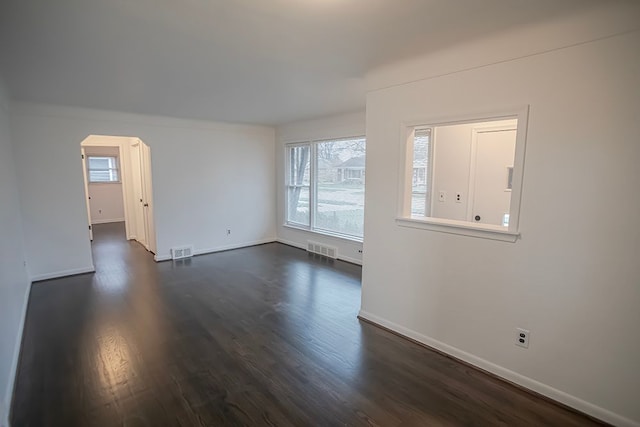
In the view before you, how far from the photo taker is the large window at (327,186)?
18.0ft

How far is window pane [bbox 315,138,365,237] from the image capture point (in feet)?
17.8

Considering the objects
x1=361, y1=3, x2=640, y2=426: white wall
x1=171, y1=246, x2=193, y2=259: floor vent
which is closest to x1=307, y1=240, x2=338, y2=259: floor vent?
x1=171, y1=246, x2=193, y2=259: floor vent

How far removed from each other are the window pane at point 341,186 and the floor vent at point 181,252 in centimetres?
244

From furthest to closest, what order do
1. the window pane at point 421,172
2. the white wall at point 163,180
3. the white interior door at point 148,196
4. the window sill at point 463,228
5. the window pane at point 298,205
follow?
the window pane at point 298,205 < the white interior door at point 148,196 < the white wall at point 163,180 < the window pane at point 421,172 < the window sill at point 463,228

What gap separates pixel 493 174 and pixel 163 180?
5.08 meters

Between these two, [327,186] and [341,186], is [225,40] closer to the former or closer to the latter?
[341,186]

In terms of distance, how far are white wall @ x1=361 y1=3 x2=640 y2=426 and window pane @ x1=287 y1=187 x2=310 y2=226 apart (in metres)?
3.80

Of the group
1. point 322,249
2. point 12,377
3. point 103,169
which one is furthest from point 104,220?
point 12,377

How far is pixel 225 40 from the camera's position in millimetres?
2273

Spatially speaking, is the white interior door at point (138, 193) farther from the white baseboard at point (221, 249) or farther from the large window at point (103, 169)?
the large window at point (103, 169)

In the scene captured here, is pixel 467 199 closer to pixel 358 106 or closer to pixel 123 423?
pixel 358 106

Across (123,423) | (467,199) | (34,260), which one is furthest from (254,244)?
(123,423)

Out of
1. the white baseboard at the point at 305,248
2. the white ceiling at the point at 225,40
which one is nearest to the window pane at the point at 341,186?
the white baseboard at the point at 305,248

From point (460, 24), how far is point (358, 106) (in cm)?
266
